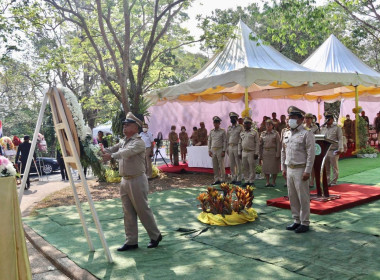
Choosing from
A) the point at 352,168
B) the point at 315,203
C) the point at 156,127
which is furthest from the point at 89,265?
the point at 156,127

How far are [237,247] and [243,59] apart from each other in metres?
7.83

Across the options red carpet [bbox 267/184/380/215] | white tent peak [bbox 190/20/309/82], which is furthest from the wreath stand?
white tent peak [bbox 190/20/309/82]

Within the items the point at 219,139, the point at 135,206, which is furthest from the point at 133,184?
the point at 219,139

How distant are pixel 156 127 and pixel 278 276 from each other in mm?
16224

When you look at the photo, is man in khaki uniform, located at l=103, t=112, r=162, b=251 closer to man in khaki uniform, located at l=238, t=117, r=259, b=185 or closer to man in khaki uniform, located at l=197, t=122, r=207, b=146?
man in khaki uniform, located at l=238, t=117, r=259, b=185

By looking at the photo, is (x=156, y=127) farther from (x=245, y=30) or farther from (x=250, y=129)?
(x=250, y=129)

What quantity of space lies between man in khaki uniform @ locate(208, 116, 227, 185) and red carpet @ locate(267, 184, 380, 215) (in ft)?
9.86

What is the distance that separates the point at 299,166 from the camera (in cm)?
562

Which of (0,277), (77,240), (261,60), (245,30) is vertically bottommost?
(77,240)

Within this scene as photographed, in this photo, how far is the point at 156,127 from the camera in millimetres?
19828

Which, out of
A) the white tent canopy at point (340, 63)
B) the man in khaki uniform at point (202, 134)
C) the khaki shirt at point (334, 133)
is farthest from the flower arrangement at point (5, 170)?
the man in khaki uniform at point (202, 134)

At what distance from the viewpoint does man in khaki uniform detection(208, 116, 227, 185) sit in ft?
34.2

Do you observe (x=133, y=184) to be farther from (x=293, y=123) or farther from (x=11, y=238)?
(x=293, y=123)

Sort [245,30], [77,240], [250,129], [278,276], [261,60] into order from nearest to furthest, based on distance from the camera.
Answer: [278,276], [77,240], [250,129], [261,60], [245,30]
